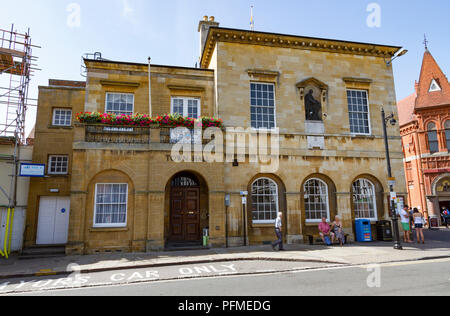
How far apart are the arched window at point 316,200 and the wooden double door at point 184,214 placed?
5970mm

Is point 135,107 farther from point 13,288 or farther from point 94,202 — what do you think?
point 13,288

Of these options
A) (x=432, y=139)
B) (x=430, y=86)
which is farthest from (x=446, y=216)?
(x=430, y=86)

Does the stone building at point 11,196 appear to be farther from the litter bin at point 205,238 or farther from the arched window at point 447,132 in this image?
the arched window at point 447,132

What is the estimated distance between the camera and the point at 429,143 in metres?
29.1

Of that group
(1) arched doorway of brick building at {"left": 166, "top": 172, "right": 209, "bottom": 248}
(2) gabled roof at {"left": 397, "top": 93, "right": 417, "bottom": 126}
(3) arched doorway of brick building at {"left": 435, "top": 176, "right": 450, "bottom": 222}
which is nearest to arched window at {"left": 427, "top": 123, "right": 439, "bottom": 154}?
(2) gabled roof at {"left": 397, "top": 93, "right": 417, "bottom": 126}

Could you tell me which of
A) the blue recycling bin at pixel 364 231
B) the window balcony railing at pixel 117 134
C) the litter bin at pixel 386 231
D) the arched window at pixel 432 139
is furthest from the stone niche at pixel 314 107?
the arched window at pixel 432 139

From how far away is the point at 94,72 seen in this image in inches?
610

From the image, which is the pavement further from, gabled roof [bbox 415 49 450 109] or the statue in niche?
gabled roof [bbox 415 49 450 109]

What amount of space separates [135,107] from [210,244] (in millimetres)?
8134

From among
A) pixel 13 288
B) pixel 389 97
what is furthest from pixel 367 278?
pixel 389 97

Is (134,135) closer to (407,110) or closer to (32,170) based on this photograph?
(32,170)

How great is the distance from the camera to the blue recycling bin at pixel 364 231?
617 inches

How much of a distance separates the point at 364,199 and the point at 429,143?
1760 centimetres
